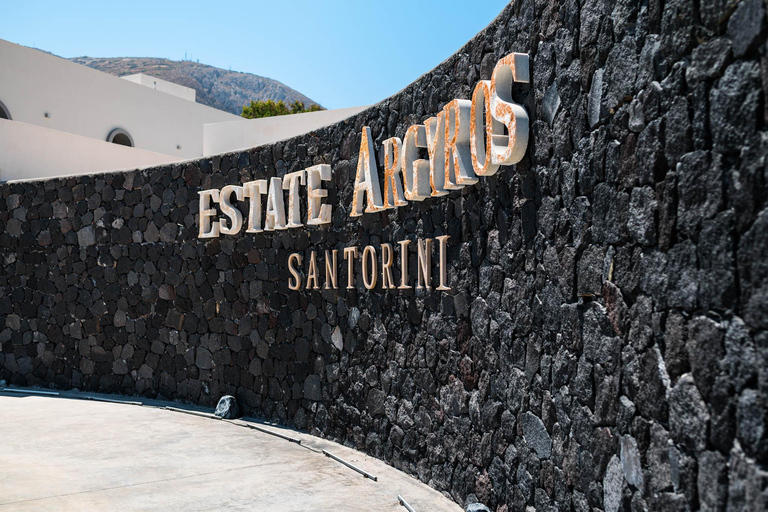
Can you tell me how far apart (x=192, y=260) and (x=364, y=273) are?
3597 millimetres

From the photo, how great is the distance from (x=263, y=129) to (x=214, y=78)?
107347 millimetres

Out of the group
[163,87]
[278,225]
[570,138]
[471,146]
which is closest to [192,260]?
[278,225]

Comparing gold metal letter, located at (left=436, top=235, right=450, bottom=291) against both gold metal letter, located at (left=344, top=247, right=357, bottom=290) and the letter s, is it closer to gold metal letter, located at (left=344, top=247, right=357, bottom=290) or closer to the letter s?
the letter s

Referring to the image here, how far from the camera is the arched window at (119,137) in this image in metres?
24.3

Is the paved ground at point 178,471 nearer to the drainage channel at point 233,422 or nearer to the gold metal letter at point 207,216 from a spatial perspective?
the drainage channel at point 233,422

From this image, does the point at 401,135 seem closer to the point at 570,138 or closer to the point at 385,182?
the point at 385,182

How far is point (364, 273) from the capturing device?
22.5 feet

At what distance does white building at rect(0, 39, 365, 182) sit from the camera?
609 inches

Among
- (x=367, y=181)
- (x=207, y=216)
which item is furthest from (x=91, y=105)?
(x=367, y=181)

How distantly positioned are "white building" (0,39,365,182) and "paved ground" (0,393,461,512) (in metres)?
8.45

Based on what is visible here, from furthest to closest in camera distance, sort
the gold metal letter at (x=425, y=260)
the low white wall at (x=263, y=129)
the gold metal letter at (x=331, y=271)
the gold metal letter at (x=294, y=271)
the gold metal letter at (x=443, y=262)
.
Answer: the low white wall at (x=263, y=129)
the gold metal letter at (x=294, y=271)
the gold metal letter at (x=331, y=271)
the gold metal letter at (x=425, y=260)
the gold metal letter at (x=443, y=262)

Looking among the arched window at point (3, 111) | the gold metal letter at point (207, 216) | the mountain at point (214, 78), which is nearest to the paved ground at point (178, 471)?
the gold metal letter at point (207, 216)

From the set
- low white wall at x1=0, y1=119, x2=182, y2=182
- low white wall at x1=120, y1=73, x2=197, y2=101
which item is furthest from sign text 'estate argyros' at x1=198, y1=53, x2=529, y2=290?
low white wall at x1=120, y1=73, x2=197, y2=101

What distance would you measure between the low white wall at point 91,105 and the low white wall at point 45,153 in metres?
5.12
